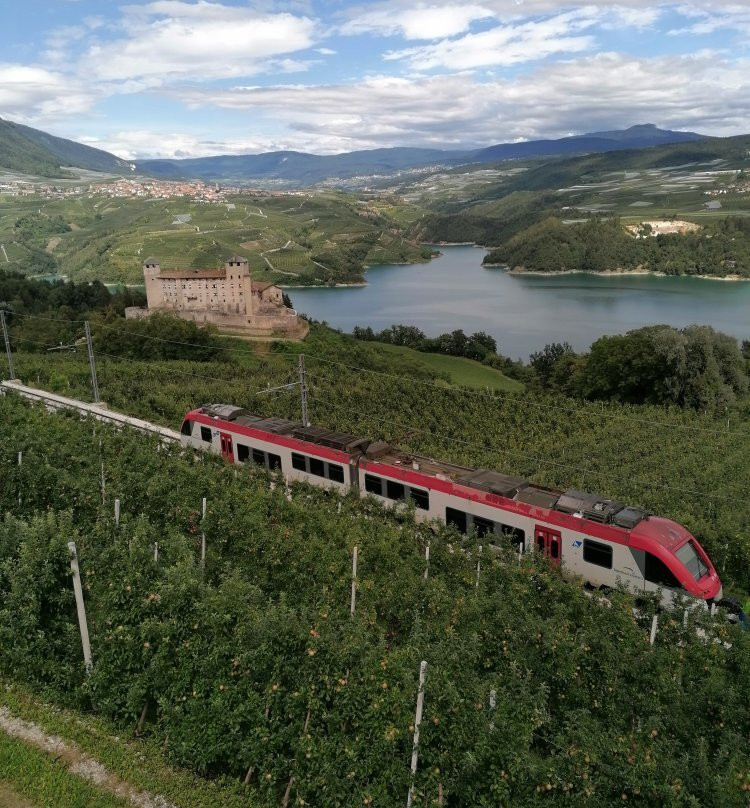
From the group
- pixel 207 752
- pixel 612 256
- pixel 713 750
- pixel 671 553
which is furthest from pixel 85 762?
pixel 612 256

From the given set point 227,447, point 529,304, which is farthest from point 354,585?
point 529,304

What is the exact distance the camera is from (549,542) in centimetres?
1176

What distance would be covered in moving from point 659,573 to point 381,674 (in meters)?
6.25

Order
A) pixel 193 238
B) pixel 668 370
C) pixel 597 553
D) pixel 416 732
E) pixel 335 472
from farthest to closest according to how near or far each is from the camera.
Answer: pixel 193 238 < pixel 668 370 < pixel 335 472 < pixel 597 553 < pixel 416 732

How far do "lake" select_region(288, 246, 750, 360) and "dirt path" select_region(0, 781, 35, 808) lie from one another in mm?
56935

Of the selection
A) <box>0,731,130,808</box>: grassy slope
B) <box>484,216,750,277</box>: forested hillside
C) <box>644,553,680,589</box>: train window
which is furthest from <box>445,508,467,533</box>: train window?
<box>484,216,750,277</box>: forested hillside

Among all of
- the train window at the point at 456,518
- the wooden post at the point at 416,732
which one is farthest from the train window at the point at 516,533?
the wooden post at the point at 416,732

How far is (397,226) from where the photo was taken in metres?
184

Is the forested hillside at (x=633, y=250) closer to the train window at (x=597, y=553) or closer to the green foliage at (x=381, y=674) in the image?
the train window at (x=597, y=553)

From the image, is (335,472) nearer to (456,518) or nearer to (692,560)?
(456,518)

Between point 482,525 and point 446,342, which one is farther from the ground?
point 482,525

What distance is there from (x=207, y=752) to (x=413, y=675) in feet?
6.59

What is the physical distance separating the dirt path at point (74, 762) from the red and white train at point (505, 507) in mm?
6530

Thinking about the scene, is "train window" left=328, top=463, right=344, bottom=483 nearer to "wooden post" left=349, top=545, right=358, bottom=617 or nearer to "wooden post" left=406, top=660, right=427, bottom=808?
"wooden post" left=349, top=545, right=358, bottom=617
